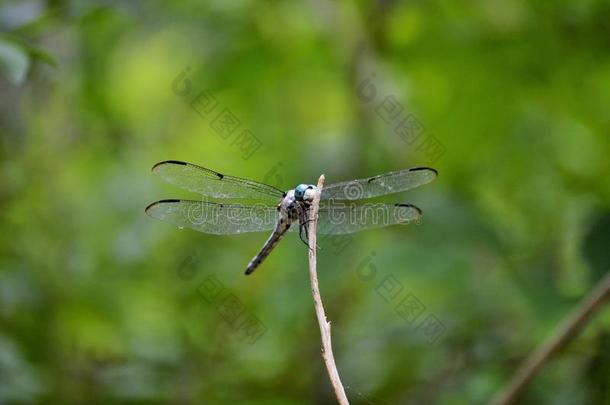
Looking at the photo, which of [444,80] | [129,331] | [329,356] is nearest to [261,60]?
[444,80]

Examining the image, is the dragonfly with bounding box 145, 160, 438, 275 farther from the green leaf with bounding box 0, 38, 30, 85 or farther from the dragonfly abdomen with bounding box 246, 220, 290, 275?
the green leaf with bounding box 0, 38, 30, 85

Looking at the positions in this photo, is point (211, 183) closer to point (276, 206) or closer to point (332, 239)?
point (276, 206)

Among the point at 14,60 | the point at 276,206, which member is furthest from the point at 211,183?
the point at 14,60

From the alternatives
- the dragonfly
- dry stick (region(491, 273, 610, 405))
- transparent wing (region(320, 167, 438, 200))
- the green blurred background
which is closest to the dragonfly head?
the dragonfly

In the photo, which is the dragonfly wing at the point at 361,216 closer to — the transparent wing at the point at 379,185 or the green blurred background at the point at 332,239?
the transparent wing at the point at 379,185

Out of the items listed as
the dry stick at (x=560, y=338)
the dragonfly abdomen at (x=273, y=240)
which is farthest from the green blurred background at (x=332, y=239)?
the dragonfly abdomen at (x=273, y=240)

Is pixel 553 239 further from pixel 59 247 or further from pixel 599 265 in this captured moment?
pixel 59 247
